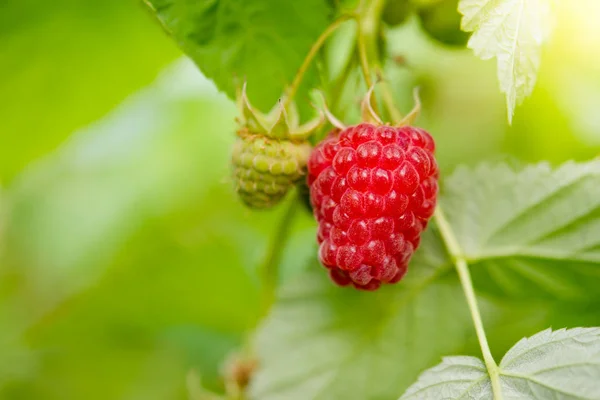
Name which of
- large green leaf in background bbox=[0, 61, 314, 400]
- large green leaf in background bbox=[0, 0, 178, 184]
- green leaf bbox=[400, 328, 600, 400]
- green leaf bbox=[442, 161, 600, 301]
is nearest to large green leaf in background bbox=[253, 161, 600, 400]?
green leaf bbox=[442, 161, 600, 301]

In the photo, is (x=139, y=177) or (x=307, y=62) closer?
(x=307, y=62)

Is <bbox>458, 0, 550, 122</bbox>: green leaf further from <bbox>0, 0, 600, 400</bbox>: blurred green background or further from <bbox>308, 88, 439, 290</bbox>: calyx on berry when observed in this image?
<bbox>0, 0, 600, 400</bbox>: blurred green background

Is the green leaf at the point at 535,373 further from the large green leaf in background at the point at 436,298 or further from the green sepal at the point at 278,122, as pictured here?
the green sepal at the point at 278,122

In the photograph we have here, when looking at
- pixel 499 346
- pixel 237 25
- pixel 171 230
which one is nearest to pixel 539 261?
pixel 499 346

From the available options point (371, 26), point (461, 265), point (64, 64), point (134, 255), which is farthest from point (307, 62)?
point (134, 255)

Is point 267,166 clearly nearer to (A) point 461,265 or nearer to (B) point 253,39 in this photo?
(B) point 253,39

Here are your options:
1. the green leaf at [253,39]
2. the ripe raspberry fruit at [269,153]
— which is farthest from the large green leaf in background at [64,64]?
the ripe raspberry fruit at [269,153]

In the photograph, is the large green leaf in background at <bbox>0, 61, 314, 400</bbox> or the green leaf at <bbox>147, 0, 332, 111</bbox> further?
the large green leaf in background at <bbox>0, 61, 314, 400</bbox>
